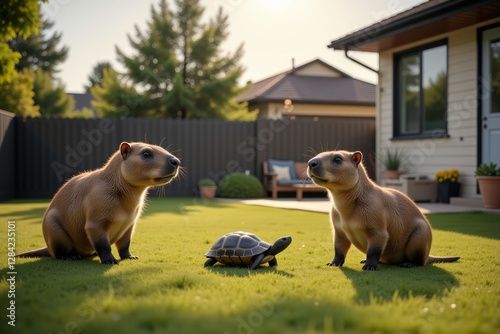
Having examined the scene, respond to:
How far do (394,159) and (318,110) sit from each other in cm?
1191

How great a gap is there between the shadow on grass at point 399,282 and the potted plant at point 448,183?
7178 mm

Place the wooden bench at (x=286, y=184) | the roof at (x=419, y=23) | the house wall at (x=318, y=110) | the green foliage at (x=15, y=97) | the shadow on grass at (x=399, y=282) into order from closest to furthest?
the shadow on grass at (x=399, y=282) → the roof at (x=419, y=23) → the wooden bench at (x=286, y=184) → the green foliage at (x=15, y=97) → the house wall at (x=318, y=110)

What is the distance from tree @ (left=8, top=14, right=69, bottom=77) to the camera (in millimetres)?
33812

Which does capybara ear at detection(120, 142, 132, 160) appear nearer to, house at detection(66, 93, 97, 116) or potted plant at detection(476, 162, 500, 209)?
potted plant at detection(476, 162, 500, 209)

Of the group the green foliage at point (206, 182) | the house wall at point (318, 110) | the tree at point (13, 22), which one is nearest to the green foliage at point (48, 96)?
the house wall at point (318, 110)

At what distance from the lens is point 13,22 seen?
8305 millimetres

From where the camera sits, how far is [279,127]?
1566 cm

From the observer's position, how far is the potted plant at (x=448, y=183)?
10.9m

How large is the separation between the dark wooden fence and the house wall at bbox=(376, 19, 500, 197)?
300 cm

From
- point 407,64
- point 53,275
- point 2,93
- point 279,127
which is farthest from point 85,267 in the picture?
point 2,93

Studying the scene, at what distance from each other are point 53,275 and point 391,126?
35.8 ft

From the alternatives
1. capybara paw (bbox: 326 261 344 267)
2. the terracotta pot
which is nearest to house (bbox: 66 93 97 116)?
the terracotta pot

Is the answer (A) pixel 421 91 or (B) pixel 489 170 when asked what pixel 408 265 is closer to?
(B) pixel 489 170

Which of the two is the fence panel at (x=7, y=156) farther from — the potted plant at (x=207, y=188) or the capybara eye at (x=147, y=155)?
the capybara eye at (x=147, y=155)
